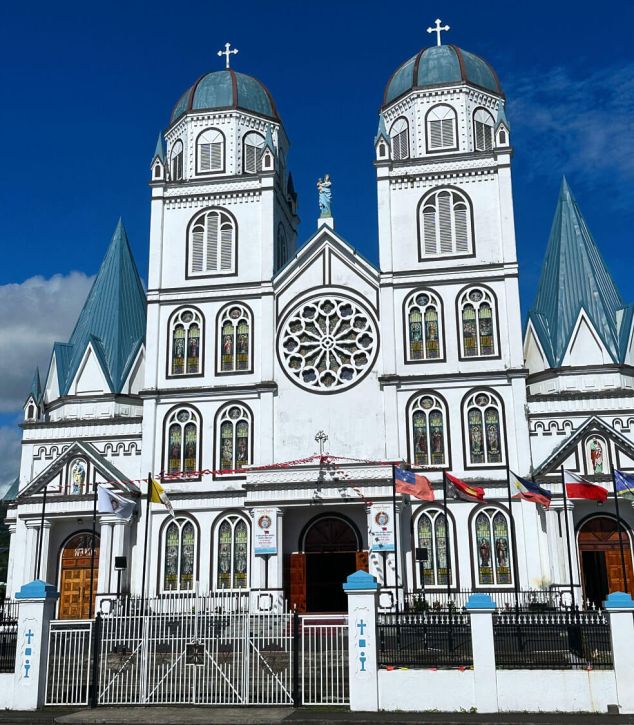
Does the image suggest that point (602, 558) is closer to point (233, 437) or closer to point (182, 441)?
point (233, 437)

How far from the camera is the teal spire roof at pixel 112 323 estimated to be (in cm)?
3797

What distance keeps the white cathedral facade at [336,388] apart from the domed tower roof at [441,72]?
131mm

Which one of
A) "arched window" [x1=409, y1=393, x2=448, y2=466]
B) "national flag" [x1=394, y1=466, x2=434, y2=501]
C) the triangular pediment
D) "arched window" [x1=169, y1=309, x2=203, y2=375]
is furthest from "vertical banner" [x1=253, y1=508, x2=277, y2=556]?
"arched window" [x1=169, y1=309, x2=203, y2=375]

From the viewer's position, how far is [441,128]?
36812mm

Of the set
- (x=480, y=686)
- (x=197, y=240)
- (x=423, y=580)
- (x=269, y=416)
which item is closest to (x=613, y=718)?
(x=480, y=686)

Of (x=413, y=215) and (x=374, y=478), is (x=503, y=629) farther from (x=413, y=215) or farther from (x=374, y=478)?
(x=413, y=215)

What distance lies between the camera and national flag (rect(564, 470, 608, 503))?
29516 millimetres

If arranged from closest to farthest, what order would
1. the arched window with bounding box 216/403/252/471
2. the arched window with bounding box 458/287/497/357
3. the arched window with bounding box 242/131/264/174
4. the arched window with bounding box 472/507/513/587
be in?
the arched window with bounding box 472/507/513/587 → the arched window with bounding box 458/287/497/357 → the arched window with bounding box 216/403/252/471 → the arched window with bounding box 242/131/264/174

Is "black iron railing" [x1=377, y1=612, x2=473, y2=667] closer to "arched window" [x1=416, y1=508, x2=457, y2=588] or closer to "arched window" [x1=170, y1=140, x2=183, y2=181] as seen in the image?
"arched window" [x1=416, y1=508, x2=457, y2=588]

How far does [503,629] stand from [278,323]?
1773 cm

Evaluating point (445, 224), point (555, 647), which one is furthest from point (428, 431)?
point (555, 647)

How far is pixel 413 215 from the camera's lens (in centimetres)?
3591

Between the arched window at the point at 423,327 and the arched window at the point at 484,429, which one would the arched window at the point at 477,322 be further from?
the arched window at the point at 484,429

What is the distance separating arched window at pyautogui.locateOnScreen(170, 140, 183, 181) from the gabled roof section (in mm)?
16301
